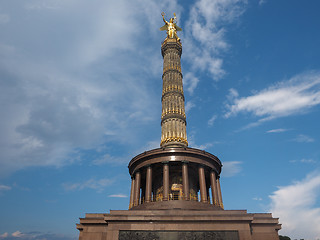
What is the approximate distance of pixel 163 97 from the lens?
30.3 meters

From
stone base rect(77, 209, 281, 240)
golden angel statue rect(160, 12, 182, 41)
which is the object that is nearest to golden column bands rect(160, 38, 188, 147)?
golden angel statue rect(160, 12, 182, 41)

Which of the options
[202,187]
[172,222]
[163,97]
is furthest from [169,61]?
[172,222]

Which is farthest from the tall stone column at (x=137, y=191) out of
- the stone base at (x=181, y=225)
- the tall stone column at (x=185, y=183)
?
the stone base at (x=181, y=225)

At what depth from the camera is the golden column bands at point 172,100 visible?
87.8 ft

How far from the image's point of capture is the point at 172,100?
29078 mm

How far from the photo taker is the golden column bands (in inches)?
1053

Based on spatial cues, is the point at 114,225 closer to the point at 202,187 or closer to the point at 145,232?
the point at 145,232

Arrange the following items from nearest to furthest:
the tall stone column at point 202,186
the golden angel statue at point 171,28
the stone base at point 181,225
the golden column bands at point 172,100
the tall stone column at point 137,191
A: the stone base at point 181,225 → the tall stone column at point 202,186 → the tall stone column at point 137,191 → the golden column bands at point 172,100 → the golden angel statue at point 171,28

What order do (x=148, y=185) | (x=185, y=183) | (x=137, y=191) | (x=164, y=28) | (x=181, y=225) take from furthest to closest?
(x=164, y=28), (x=137, y=191), (x=148, y=185), (x=185, y=183), (x=181, y=225)

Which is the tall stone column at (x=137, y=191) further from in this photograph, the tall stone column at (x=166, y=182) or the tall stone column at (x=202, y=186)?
the tall stone column at (x=202, y=186)

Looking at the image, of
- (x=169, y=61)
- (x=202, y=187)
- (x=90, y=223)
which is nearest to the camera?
(x=90, y=223)

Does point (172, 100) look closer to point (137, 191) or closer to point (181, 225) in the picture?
point (137, 191)

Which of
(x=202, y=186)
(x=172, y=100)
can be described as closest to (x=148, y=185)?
(x=202, y=186)

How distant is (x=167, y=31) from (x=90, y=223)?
1104 inches
